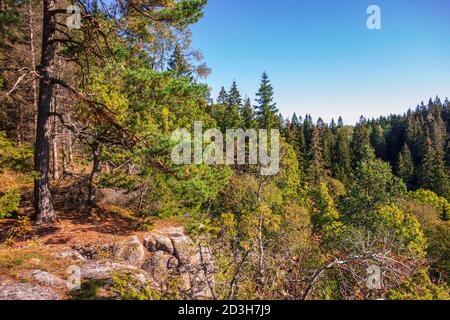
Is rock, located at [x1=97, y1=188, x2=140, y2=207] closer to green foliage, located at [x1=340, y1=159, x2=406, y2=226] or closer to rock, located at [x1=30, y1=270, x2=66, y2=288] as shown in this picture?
rock, located at [x1=30, y1=270, x2=66, y2=288]

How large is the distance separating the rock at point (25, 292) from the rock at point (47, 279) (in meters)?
0.18

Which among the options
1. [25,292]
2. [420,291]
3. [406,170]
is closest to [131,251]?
[25,292]

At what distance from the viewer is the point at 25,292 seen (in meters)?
4.64

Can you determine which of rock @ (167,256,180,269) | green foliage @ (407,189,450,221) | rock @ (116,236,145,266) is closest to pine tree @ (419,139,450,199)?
green foliage @ (407,189,450,221)

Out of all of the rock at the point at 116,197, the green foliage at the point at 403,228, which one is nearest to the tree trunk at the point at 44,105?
the rock at the point at 116,197

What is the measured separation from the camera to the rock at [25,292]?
4457 millimetres

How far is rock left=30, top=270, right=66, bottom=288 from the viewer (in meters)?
5.05

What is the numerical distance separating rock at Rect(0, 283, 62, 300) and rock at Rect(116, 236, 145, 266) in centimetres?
383

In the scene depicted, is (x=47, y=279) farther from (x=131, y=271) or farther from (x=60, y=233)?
(x=60, y=233)

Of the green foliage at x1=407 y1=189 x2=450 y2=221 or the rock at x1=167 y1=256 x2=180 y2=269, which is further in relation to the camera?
the green foliage at x1=407 y1=189 x2=450 y2=221

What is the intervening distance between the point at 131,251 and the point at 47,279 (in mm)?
3821

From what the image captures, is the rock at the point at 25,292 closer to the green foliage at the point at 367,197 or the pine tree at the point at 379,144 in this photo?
the green foliage at the point at 367,197

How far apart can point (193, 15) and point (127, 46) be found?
83.2 inches

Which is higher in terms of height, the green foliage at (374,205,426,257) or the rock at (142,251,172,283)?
the rock at (142,251,172,283)
